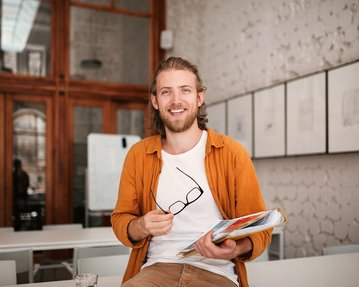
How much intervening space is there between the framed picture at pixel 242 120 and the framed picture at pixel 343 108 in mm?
1231

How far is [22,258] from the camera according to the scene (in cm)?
289

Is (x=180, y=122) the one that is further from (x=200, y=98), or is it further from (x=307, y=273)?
(x=307, y=273)

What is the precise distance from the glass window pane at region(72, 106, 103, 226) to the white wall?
6.07 feet

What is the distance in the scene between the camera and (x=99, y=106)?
6.40 metres

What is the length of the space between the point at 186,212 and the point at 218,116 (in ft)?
12.5

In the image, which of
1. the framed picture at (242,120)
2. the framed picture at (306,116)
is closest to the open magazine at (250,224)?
the framed picture at (306,116)

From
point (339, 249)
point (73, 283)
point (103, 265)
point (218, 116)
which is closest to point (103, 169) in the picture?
point (218, 116)

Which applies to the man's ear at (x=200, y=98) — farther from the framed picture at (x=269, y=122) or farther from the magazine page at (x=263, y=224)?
the framed picture at (x=269, y=122)

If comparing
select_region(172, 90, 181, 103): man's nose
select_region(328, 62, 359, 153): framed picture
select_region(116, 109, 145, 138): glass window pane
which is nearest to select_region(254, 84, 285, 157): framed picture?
select_region(328, 62, 359, 153): framed picture

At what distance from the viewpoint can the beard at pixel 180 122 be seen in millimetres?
1808

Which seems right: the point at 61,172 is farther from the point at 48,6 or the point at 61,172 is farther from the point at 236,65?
the point at 236,65

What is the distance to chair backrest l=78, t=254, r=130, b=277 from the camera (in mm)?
2258

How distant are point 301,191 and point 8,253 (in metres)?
2.63

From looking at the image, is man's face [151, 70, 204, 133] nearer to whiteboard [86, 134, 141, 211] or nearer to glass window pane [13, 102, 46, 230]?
whiteboard [86, 134, 141, 211]
